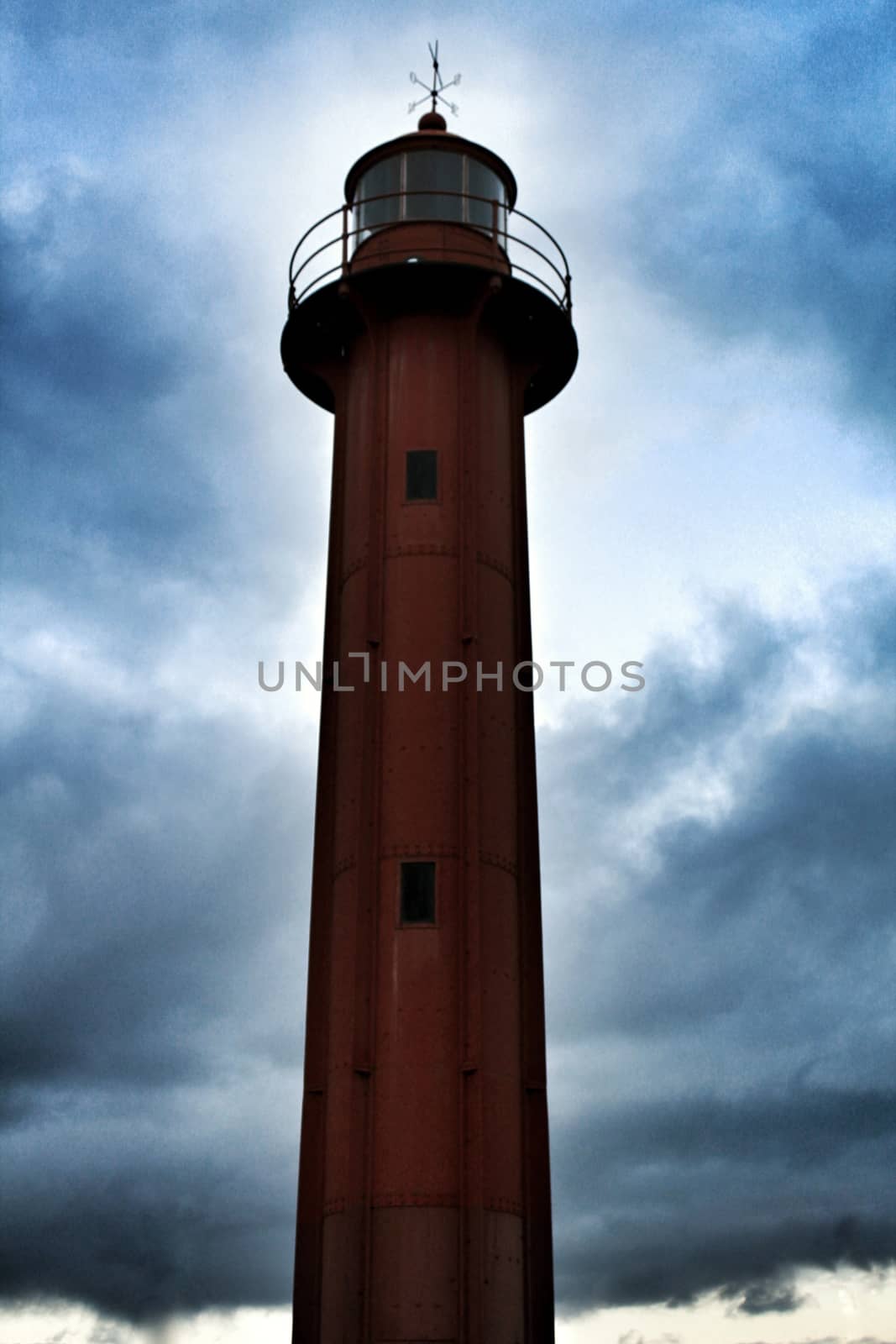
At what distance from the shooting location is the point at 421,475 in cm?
3155

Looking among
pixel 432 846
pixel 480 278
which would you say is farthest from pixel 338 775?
pixel 480 278

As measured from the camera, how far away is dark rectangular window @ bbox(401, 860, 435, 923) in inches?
1097

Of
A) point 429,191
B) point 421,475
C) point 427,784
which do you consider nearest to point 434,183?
point 429,191

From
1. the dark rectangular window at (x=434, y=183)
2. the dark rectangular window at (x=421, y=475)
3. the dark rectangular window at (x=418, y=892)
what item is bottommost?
the dark rectangular window at (x=418, y=892)

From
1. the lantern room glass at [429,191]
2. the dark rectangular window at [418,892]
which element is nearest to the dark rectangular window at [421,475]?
the lantern room glass at [429,191]

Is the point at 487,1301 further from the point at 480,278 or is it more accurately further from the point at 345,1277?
the point at 480,278

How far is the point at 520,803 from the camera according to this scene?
30328 mm

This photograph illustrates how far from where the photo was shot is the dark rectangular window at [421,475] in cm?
3141

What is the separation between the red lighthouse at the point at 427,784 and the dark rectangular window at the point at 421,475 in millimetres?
40

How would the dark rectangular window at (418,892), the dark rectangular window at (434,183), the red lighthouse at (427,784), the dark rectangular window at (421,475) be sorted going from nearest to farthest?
the red lighthouse at (427,784), the dark rectangular window at (418,892), the dark rectangular window at (421,475), the dark rectangular window at (434,183)

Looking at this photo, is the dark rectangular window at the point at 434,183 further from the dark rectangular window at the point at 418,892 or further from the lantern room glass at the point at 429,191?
the dark rectangular window at the point at 418,892

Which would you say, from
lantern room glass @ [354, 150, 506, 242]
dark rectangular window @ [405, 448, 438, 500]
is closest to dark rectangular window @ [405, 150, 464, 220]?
lantern room glass @ [354, 150, 506, 242]

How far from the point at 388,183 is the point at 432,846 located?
619 inches

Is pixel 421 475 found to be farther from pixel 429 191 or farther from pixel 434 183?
pixel 434 183
